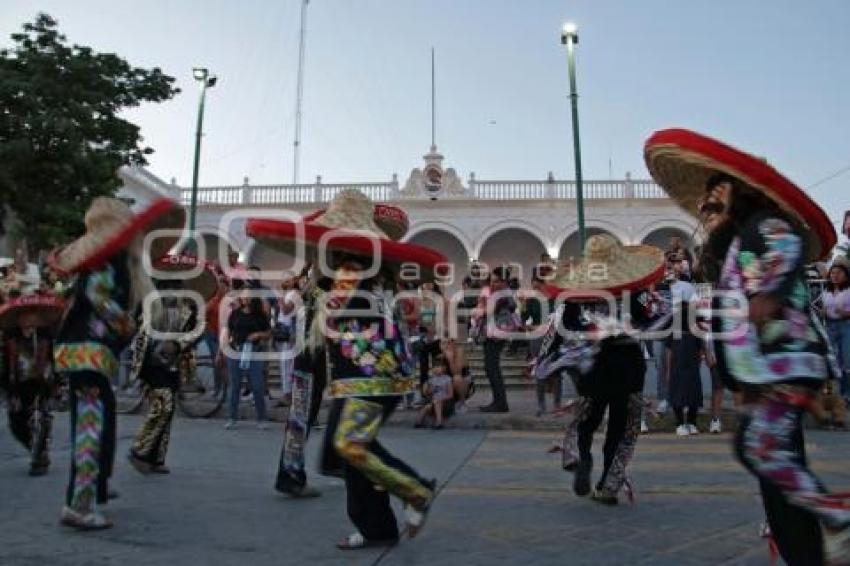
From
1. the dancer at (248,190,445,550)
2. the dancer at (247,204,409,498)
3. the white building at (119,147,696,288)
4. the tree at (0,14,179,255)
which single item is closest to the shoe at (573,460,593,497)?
the dancer at (248,190,445,550)

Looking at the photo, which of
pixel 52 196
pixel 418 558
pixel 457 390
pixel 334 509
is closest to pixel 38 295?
pixel 334 509

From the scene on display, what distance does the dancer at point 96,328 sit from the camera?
4848 mm

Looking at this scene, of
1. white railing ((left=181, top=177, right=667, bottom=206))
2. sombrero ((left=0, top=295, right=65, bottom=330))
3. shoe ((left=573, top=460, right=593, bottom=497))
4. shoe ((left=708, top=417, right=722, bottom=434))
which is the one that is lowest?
shoe ((left=573, top=460, right=593, bottom=497))

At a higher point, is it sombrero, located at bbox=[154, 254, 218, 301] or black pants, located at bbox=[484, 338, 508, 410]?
sombrero, located at bbox=[154, 254, 218, 301]

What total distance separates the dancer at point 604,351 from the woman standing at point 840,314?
5.66 meters

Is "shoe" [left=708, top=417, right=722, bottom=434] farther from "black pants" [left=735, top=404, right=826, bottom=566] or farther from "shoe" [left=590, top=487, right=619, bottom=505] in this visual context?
"black pants" [left=735, top=404, right=826, bottom=566]

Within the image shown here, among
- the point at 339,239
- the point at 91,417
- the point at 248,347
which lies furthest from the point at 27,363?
the point at 339,239

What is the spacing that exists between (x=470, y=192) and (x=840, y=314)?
21487 mm

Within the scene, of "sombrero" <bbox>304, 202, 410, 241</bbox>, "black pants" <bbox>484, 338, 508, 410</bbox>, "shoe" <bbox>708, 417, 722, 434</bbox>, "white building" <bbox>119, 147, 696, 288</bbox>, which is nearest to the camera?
"sombrero" <bbox>304, 202, 410, 241</bbox>

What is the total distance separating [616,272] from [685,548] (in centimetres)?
217

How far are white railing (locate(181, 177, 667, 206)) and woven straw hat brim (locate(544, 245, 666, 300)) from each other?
24.7m

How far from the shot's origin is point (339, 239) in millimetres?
4434

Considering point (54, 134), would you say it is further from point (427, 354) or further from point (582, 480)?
point (582, 480)

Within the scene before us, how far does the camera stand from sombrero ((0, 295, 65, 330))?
700 centimetres
